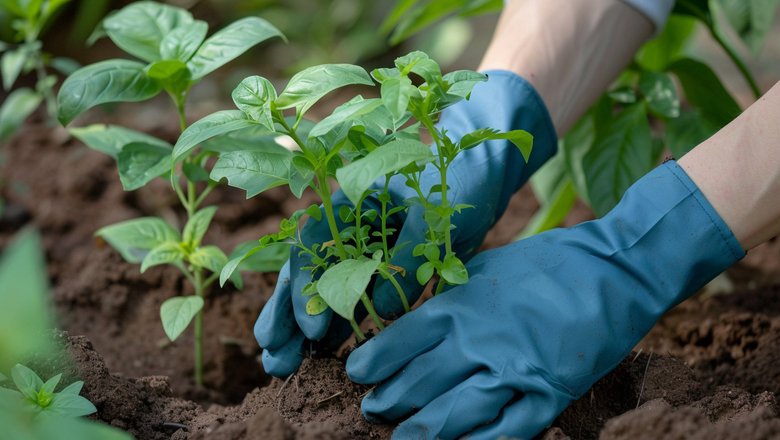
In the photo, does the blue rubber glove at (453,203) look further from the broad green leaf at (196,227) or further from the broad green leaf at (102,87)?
the broad green leaf at (102,87)

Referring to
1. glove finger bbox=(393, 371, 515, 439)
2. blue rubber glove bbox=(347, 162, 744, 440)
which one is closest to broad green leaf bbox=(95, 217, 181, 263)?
blue rubber glove bbox=(347, 162, 744, 440)

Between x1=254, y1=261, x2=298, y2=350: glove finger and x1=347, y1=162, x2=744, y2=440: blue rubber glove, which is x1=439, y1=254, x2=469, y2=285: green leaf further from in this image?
x1=254, y1=261, x2=298, y2=350: glove finger

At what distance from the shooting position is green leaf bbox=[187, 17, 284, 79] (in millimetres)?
1396

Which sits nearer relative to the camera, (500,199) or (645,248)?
(645,248)

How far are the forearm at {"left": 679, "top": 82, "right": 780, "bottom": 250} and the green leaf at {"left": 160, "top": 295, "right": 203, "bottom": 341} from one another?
822 mm

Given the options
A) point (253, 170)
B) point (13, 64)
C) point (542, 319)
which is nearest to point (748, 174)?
point (542, 319)

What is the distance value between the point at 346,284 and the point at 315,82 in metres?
0.27

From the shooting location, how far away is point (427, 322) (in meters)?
1.21

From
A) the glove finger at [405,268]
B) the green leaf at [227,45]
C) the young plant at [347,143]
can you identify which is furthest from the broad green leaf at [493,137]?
the green leaf at [227,45]

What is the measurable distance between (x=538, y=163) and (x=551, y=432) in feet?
2.07

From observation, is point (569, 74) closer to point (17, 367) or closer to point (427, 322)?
point (427, 322)

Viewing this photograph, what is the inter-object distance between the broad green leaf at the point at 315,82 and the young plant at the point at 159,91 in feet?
0.92

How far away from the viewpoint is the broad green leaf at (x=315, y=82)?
1096 millimetres

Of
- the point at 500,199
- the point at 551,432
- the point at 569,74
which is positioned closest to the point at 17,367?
the point at 551,432
